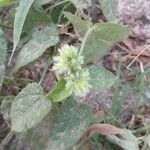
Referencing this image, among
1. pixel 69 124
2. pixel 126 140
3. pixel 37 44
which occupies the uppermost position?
pixel 37 44

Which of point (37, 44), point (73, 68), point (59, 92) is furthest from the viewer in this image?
point (37, 44)

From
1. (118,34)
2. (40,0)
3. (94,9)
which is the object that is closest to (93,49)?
(118,34)

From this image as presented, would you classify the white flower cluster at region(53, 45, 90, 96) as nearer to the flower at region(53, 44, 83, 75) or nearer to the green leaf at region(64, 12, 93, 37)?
the flower at region(53, 44, 83, 75)

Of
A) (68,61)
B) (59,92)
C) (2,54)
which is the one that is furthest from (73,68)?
(2,54)

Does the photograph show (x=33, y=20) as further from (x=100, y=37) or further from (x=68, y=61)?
(x=68, y=61)

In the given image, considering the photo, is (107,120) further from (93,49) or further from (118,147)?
(93,49)

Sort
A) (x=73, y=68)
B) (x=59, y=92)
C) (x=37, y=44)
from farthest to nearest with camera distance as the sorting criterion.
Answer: (x=37, y=44) → (x=59, y=92) → (x=73, y=68)

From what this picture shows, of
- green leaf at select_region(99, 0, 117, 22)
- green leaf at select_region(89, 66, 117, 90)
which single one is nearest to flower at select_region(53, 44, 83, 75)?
green leaf at select_region(89, 66, 117, 90)

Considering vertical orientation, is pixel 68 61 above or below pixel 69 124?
above
